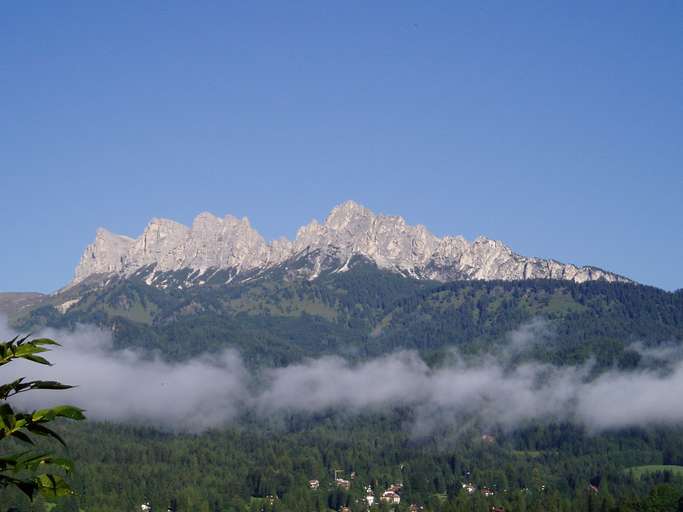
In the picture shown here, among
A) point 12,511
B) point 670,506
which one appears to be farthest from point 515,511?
point 12,511

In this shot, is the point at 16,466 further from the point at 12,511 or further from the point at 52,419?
the point at 12,511

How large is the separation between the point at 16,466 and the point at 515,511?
196m

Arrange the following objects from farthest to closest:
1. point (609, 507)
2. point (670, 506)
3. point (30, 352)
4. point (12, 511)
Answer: point (609, 507), point (670, 506), point (12, 511), point (30, 352)

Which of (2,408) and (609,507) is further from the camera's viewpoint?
(609,507)

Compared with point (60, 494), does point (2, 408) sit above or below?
above

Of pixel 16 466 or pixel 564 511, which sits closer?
pixel 16 466

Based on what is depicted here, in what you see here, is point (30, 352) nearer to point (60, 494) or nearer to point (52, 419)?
point (52, 419)

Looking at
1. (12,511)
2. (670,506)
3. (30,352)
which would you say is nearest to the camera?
(30,352)

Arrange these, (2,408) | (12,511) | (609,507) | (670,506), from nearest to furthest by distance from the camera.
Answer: (2,408) < (12,511) < (670,506) < (609,507)

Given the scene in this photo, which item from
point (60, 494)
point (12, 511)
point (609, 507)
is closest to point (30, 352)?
point (60, 494)

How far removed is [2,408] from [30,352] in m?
0.90

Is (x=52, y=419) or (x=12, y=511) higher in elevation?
(x=52, y=419)

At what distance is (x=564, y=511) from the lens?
198 meters

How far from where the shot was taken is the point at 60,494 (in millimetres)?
11672
